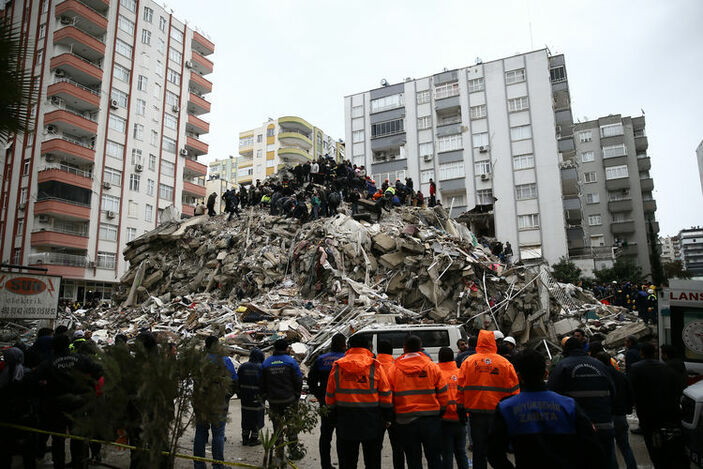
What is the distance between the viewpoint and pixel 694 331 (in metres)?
6.66

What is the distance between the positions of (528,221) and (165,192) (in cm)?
3337

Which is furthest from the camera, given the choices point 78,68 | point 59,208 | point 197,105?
point 197,105

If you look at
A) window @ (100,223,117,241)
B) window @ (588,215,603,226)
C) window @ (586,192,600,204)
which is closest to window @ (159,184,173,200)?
window @ (100,223,117,241)

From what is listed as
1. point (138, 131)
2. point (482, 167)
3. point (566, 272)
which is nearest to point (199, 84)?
point (138, 131)

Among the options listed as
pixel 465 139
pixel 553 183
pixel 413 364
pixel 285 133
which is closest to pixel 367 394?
pixel 413 364

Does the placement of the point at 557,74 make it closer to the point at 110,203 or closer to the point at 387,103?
the point at 387,103

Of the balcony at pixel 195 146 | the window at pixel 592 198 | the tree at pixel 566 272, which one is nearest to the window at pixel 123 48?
the balcony at pixel 195 146

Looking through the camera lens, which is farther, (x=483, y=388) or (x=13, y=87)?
(x=13, y=87)

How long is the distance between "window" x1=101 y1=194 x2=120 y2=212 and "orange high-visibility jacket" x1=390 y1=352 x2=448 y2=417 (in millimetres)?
36641

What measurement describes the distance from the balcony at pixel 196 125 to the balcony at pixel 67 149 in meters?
11.3

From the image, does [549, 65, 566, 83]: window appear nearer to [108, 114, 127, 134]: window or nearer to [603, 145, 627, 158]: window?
[603, 145, 627, 158]: window

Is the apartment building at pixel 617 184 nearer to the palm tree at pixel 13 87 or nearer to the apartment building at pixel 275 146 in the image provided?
the apartment building at pixel 275 146

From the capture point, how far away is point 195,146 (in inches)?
1700

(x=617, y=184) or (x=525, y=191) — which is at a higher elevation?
Result: (x=617, y=184)
